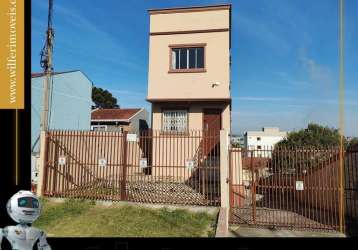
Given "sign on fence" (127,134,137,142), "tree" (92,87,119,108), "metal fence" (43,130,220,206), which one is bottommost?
"metal fence" (43,130,220,206)

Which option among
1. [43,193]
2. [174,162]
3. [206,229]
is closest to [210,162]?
[174,162]

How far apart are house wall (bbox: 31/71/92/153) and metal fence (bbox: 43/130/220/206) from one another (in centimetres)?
815

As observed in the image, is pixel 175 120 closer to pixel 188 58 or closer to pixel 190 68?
pixel 190 68

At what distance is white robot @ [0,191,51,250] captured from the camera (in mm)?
2592

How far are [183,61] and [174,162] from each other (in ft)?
18.2

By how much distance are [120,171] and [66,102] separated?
15.5 m

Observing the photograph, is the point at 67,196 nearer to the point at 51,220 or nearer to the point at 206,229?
the point at 51,220

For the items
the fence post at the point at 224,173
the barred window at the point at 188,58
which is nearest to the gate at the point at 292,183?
the fence post at the point at 224,173

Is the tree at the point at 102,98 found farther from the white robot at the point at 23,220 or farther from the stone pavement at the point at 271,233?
the white robot at the point at 23,220

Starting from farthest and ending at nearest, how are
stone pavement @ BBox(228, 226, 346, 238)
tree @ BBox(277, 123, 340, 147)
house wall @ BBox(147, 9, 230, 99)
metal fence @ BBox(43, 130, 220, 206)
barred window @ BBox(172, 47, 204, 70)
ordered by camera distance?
1. tree @ BBox(277, 123, 340, 147)
2. barred window @ BBox(172, 47, 204, 70)
3. house wall @ BBox(147, 9, 230, 99)
4. metal fence @ BBox(43, 130, 220, 206)
5. stone pavement @ BBox(228, 226, 346, 238)

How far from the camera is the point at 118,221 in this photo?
8.19 meters

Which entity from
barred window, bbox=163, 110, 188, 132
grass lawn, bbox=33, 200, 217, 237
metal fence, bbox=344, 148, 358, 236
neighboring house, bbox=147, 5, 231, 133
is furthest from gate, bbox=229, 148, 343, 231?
barred window, bbox=163, 110, 188, 132

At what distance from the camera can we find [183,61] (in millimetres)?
15258

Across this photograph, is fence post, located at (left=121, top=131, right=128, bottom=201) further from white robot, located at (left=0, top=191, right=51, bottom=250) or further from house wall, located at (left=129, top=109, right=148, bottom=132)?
house wall, located at (left=129, top=109, right=148, bottom=132)
